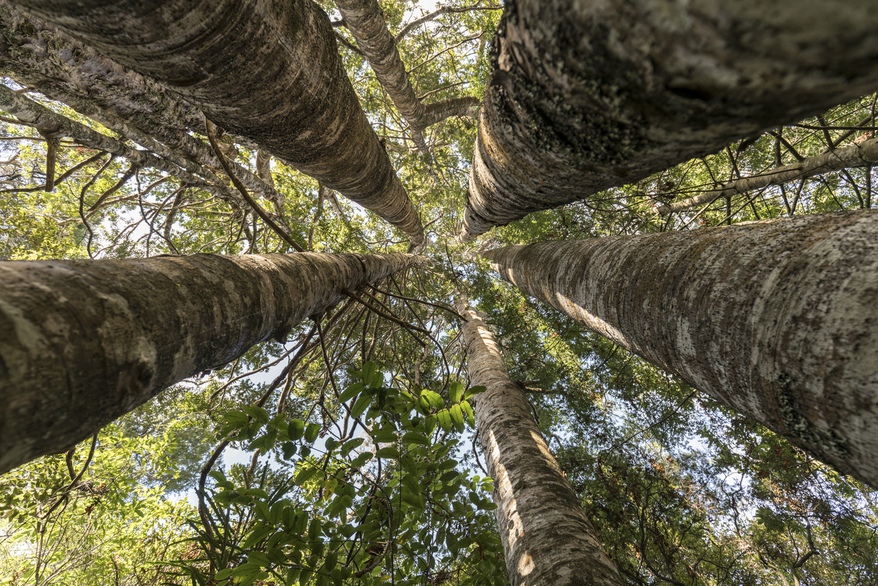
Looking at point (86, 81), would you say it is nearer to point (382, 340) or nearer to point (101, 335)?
point (101, 335)

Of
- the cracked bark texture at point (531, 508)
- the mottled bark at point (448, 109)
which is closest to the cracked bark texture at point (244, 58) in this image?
the cracked bark texture at point (531, 508)

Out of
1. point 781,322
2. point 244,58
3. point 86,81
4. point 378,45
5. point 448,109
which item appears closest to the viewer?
point 781,322

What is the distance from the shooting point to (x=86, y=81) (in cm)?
199

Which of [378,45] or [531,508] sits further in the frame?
[378,45]

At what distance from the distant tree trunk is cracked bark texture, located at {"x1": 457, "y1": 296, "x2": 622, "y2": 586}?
3.24ft

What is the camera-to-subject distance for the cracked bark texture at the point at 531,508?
5.48ft

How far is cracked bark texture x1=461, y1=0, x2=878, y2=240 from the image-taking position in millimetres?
391

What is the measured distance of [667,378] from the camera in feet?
21.3

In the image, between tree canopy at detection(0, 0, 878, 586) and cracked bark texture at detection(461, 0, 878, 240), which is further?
tree canopy at detection(0, 0, 878, 586)

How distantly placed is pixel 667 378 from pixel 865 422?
673cm

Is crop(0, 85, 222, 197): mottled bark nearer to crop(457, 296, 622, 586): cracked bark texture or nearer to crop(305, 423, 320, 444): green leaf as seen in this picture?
crop(305, 423, 320, 444): green leaf

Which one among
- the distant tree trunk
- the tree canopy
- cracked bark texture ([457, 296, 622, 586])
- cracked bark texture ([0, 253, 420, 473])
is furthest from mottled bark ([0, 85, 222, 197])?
the distant tree trunk

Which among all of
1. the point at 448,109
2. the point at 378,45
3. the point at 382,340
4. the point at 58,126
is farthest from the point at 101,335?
the point at 448,109

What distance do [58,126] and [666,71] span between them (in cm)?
352
